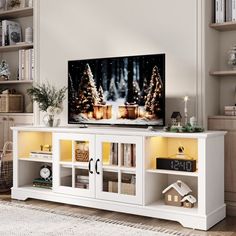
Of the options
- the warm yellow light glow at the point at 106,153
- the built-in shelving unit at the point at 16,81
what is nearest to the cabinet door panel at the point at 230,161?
the warm yellow light glow at the point at 106,153

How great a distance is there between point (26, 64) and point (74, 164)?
1.53 meters

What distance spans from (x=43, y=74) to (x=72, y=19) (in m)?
0.69

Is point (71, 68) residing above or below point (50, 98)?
above

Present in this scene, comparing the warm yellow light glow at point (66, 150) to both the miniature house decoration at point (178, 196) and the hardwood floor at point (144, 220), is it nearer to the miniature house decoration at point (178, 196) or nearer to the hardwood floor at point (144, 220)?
the hardwood floor at point (144, 220)

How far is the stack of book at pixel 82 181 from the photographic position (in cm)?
374

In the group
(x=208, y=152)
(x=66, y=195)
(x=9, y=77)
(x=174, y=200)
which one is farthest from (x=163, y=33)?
(x=9, y=77)

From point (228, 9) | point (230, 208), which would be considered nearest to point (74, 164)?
point (230, 208)

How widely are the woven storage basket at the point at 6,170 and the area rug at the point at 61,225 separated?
2.95ft

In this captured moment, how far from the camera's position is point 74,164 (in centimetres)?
Result: 377

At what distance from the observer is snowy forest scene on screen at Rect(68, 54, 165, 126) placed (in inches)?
144

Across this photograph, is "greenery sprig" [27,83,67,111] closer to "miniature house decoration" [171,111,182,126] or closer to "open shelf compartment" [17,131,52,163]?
"open shelf compartment" [17,131,52,163]

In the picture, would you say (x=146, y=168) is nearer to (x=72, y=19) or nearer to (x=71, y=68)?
(x=71, y=68)

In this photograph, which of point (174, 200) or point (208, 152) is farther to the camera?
point (174, 200)

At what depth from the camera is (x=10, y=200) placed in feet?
13.3
